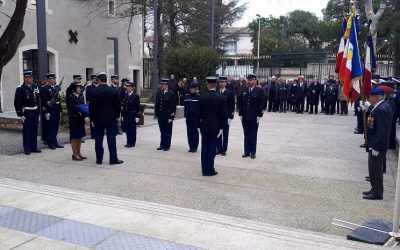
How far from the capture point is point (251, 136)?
960 centimetres

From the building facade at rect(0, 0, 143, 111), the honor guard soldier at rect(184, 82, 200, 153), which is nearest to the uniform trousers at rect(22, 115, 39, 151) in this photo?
the honor guard soldier at rect(184, 82, 200, 153)

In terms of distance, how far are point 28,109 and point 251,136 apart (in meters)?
5.19

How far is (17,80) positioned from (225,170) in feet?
41.8

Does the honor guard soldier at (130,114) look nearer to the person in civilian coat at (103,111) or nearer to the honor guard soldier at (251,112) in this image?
the person in civilian coat at (103,111)

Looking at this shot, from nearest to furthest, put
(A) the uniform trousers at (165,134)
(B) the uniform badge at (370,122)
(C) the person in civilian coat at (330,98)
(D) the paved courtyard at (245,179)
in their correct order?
(D) the paved courtyard at (245,179) → (B) the uniform badge at (370,122) → (A) the uniform trousers at (165,134) → (C) the person in civilian coat at (330,98)

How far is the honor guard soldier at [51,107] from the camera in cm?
1018

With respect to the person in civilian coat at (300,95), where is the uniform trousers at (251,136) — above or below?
below

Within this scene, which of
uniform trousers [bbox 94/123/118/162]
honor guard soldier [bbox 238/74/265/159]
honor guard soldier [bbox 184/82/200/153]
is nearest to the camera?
uniform trousers [bbox 94/123/118/162]

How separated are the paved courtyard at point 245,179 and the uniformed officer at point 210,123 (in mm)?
295

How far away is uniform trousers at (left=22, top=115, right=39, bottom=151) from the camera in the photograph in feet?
31.5

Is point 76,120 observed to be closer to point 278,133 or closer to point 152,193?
point 152,193

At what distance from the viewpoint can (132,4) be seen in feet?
78.7

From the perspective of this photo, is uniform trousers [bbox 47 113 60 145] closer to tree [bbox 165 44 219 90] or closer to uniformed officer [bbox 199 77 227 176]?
uniformed officer [bbox 199 77 227 176]

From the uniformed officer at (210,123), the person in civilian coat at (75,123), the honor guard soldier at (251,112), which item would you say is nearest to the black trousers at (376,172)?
the uniformed officer at (210,123)
